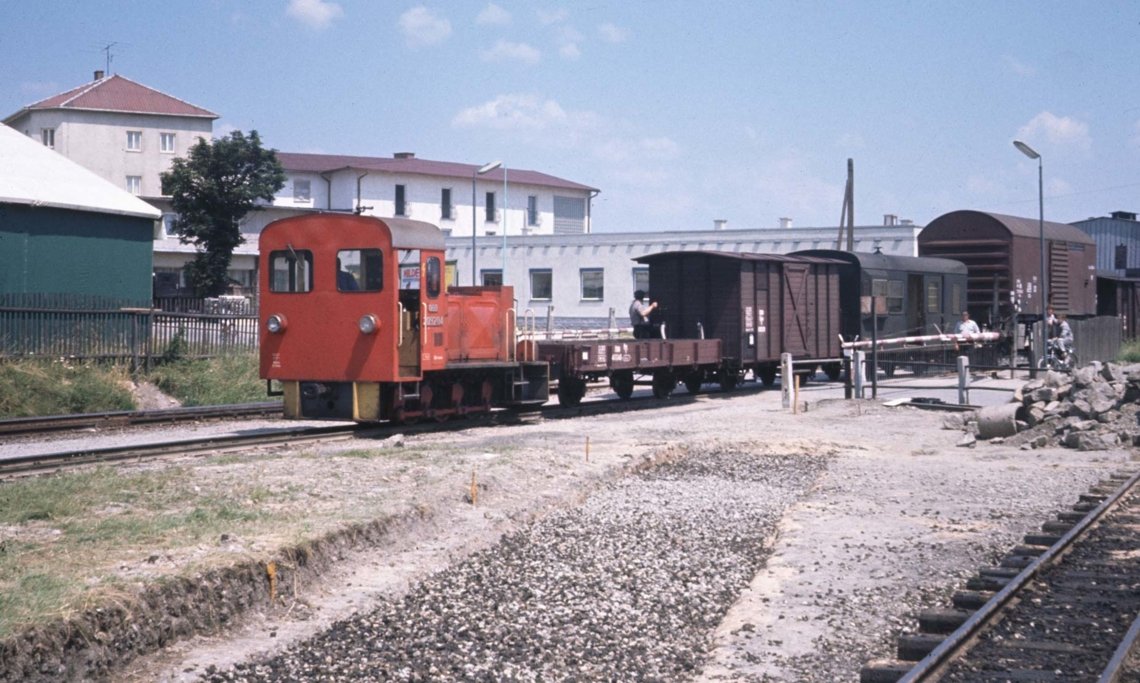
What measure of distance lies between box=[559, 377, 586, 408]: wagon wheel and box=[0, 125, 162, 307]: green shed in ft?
32.3

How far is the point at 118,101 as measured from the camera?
69188mm

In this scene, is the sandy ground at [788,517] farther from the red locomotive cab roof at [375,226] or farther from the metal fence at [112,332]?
the metal fence at [112,332]

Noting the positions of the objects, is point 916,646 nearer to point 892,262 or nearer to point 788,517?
point 788,517

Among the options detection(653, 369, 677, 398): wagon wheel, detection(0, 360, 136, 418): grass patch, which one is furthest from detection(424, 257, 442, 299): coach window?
detection(653, 369, 677, 398): wagon wheel

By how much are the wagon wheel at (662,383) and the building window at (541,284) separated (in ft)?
112

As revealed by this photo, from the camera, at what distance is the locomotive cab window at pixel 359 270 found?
637 inches

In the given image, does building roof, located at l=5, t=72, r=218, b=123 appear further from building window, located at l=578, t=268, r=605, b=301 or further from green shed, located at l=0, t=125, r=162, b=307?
green shed, located at l=0, t=125, r=162, b=307

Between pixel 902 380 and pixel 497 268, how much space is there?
31432mm

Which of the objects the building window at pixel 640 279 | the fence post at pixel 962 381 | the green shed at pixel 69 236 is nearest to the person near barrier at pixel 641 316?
the fence post at pixel 962 381

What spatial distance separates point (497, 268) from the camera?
189ft

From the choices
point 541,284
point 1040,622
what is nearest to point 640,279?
point 541,284

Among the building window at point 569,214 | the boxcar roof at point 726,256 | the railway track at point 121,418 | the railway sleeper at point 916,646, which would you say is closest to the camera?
A: the railway sleeper at point 916,646

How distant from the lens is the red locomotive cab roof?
16.2 meters

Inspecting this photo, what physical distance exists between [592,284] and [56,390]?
37.8m
